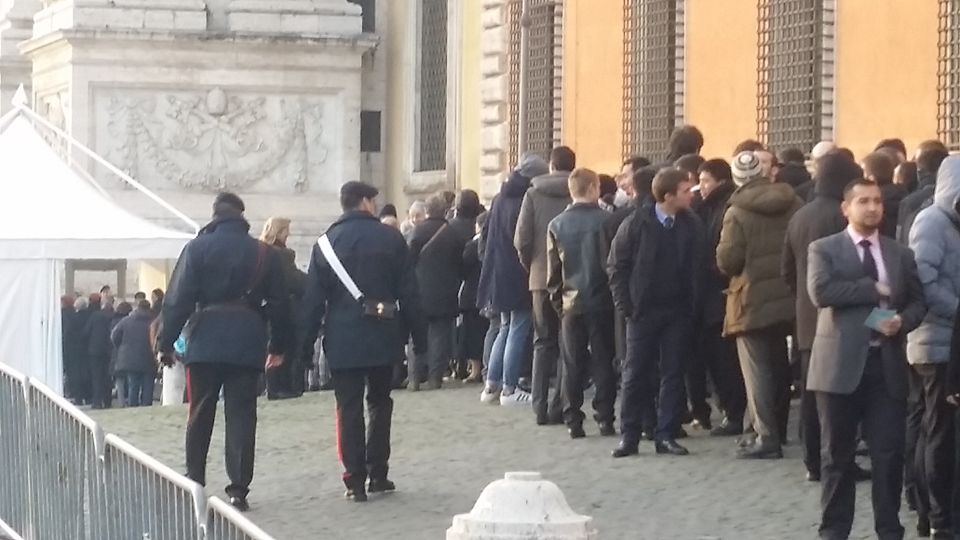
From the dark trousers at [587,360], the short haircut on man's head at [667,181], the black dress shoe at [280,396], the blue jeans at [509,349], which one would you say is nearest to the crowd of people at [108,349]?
the black dress shoe at [280,396]

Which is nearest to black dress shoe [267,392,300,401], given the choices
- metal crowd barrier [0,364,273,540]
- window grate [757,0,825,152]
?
window grate [757,0,825,152]

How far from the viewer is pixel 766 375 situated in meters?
15.5

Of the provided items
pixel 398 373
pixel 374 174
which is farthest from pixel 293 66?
pixel 398 373

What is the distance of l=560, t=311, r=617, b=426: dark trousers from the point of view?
1692 cm

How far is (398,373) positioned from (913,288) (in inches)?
437

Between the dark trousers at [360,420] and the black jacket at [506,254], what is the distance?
4202mm

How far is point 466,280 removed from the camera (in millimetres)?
22172

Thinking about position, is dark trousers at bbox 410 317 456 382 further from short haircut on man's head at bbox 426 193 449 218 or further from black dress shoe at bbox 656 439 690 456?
black dress shoe at bbox 656 439 690 456

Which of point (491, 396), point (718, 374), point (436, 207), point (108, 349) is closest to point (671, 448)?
point (718, 374)

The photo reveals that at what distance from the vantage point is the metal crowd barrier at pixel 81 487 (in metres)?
8.83

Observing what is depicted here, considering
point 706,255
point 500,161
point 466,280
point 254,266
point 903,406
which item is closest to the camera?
point 903,406

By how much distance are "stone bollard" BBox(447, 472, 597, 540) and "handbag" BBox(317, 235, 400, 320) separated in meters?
5.90

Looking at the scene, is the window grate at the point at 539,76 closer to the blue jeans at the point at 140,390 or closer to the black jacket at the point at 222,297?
the blue jeans at the point at 140,390

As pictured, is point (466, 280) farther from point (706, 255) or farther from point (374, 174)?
point (374, 174)
